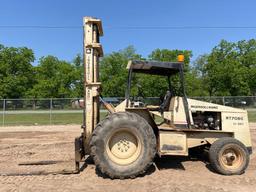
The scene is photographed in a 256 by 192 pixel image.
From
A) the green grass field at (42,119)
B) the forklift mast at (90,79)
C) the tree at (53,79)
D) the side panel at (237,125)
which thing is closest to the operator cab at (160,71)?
the forklift mast at (90,79)

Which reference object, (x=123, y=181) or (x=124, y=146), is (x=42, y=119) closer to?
(x=124, y=146)

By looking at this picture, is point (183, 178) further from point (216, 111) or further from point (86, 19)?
point (86, 19)

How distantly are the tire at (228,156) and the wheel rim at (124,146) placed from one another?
165 cm

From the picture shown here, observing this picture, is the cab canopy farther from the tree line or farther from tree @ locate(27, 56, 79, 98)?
tree @ locate(27, 56, 79, 98)

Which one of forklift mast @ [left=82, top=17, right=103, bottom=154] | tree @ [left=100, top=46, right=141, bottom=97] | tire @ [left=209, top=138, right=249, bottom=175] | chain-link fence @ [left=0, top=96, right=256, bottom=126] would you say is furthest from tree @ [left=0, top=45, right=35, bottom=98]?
tire @ [left=209, top=138, right=249, bottom=175]

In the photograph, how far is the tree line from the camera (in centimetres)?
4462

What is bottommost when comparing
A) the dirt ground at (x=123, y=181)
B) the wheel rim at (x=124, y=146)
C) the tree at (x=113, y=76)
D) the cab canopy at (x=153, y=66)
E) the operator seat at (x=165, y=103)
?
the dirt ground at (x=123, y=181)

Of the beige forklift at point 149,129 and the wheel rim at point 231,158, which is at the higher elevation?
the beige forklift at point 149,129

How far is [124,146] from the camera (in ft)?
22.6

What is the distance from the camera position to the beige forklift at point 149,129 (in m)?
6.65

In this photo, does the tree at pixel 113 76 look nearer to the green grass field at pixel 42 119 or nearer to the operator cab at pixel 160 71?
the green grass field at pixel 42 119

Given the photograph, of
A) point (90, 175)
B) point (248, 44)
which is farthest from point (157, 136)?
point (248, 44)

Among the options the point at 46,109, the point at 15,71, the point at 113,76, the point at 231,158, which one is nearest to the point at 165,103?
the point at 231,158

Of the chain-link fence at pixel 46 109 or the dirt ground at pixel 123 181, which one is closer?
the dirt ground at pixel 123 181
